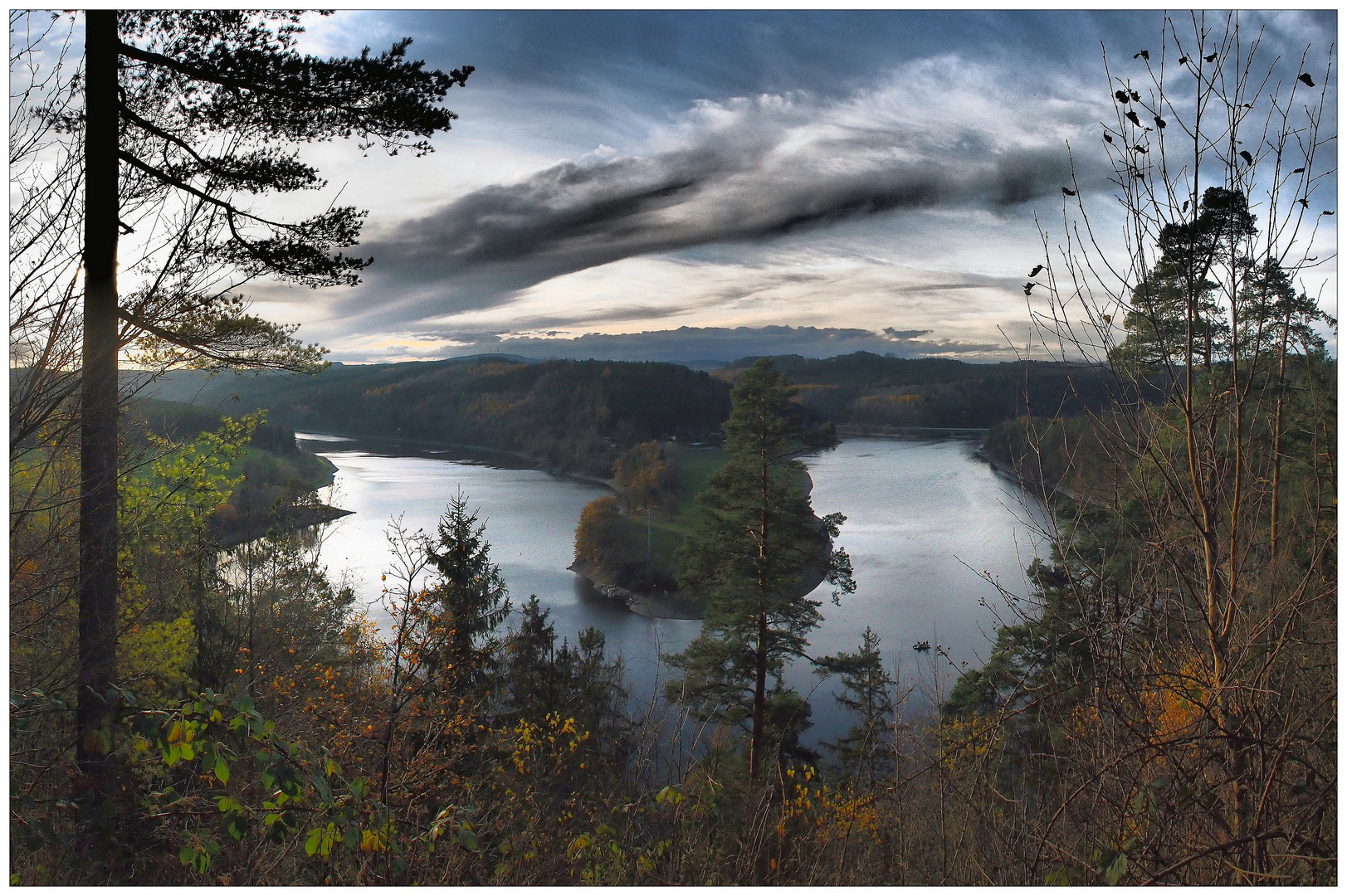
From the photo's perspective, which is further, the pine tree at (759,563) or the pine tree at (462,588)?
the pine tree at (759,563)

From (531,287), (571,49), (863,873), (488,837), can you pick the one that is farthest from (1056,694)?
(531,287)

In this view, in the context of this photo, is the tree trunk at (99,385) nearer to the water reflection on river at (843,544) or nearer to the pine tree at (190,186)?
the pine tree at (190,186)

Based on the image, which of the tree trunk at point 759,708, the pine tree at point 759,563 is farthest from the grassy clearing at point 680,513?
the tree trunk at point 759,708

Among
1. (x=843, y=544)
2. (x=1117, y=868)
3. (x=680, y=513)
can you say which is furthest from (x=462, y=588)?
(x=843, y=544)

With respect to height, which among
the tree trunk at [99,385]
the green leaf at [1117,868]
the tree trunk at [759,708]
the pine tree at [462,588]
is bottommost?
the tree trunk at [759,708]

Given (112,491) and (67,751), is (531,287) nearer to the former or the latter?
(112,491)

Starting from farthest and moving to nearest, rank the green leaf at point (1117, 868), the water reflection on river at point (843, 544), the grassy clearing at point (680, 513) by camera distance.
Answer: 1. the water reflection on river at point (843, 544)
2. the grassy clearing at point (680, 513)
3. the green leaf at point (1117, 868)

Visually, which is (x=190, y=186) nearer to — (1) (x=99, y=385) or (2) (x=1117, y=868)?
(1) (x=99, y=385)

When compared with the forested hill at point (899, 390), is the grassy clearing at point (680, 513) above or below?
below

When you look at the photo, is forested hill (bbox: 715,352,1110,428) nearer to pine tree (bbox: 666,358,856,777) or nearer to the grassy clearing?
pine tree (bbox: 666,358,856,777)
